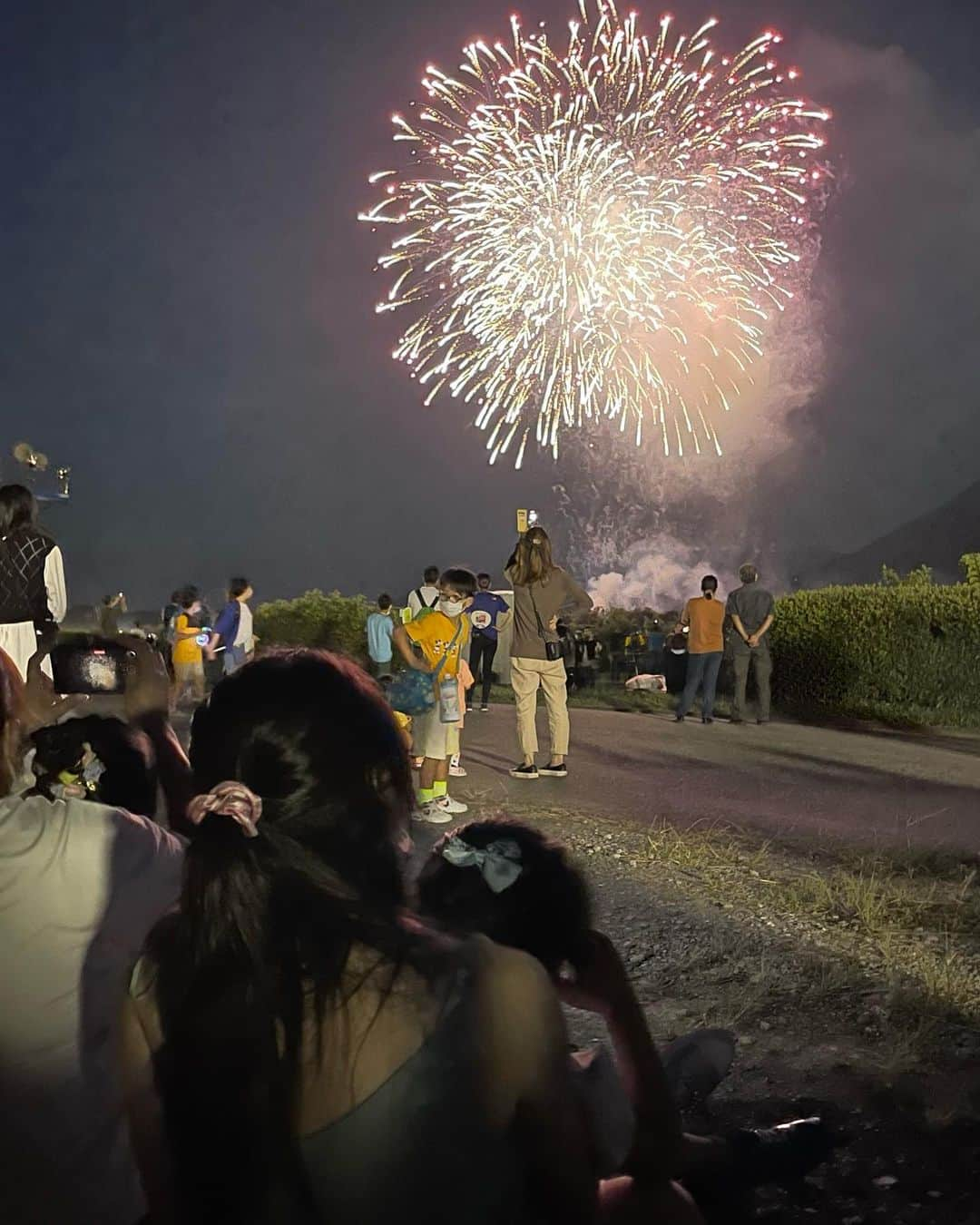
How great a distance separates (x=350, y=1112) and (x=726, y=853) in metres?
4.99

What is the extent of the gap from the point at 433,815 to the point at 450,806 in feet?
0.85

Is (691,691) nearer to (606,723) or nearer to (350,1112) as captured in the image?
(606,723)

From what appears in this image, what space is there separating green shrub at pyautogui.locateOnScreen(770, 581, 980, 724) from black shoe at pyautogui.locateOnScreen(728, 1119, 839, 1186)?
11304mm

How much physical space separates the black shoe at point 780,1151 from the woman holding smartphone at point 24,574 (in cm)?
558

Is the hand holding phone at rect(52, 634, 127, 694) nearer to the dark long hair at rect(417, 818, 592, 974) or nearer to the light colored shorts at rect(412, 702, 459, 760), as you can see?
the light colored shorts at rect(412, 702, 459, 760)

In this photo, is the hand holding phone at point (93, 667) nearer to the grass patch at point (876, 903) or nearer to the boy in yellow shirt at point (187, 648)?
the grass patch at point (876, 903)

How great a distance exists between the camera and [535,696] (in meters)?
9.16

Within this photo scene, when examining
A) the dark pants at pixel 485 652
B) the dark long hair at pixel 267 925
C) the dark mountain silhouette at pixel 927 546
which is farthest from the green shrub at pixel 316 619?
the dark mountain silhouette at pixel 927 546

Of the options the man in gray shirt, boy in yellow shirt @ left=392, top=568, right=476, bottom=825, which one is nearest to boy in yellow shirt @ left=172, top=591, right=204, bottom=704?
the man in gray shirt

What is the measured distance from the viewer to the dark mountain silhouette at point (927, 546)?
55500mm

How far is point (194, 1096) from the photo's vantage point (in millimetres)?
1811

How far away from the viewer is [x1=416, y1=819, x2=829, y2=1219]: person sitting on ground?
242 cm

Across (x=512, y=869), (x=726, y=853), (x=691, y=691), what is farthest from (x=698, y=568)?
(x=512, y=869)

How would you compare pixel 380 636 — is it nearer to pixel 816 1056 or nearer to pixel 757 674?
pixel 757 674
